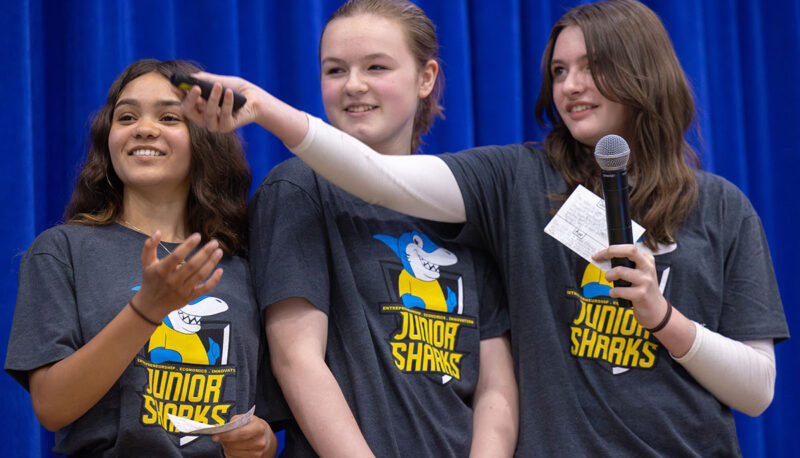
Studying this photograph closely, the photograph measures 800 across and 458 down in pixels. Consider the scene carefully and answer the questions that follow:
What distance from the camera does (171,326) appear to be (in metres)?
1.47

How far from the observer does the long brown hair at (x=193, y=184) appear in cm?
164

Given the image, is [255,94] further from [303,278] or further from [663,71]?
[663,71]

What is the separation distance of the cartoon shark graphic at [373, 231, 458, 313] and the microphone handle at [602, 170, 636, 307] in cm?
39

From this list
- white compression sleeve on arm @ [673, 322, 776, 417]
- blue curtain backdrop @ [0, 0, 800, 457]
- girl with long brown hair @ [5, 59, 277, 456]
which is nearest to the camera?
girl with long brown hair @ [5, 59, 277, 456]

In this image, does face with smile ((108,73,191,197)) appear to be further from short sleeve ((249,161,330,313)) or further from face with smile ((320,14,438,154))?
face with smile ((320,14,438,154))

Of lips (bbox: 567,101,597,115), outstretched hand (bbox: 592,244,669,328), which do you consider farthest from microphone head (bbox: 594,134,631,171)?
lips (bbox: 567,101,597,115)

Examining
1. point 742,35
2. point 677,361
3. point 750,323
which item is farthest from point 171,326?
point 742,35

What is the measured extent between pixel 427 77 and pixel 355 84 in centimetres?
23

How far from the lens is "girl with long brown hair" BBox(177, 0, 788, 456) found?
4.78 feet

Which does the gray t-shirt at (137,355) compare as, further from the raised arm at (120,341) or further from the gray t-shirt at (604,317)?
the gray t-shirt at (604,317)

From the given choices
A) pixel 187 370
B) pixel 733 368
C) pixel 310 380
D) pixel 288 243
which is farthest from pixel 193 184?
pixel 733 368

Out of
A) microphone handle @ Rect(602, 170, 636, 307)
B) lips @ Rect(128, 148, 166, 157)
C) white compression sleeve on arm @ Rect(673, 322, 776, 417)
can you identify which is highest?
lips @ Rect(128, 148, 166, 157)

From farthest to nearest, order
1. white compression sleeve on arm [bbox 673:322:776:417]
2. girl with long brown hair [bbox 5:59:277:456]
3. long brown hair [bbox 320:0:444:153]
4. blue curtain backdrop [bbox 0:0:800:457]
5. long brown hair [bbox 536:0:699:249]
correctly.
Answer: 1. blue curtain backdrop [bbox 0:0:800:457]
2. long brown hair [bbox 320:0:444:153]
3. long brown hair [bbox 536:0:699:249]
4. white compression sleeve on arm [bbox 673:322:776:417]
5. girl with long brown hair [bbox 5:59:277:456]

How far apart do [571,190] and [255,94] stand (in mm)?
639
